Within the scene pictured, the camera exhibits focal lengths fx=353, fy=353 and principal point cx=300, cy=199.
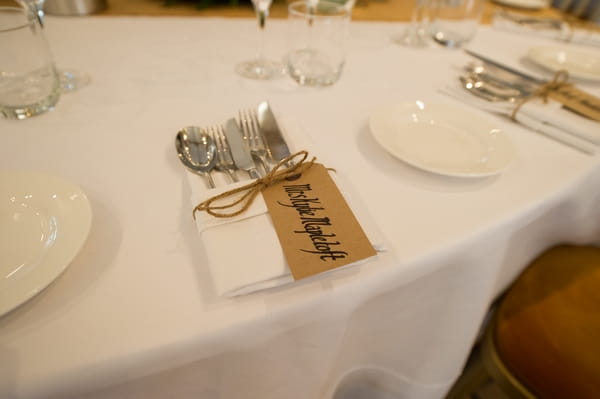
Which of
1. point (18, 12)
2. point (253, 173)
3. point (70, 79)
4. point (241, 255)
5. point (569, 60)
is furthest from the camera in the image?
point (569, 60)

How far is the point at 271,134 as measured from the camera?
50 cm

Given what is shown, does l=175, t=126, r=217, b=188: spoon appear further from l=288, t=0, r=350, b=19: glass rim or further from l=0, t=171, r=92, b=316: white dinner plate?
l=288, t=0, r=350, b=19: glass rim

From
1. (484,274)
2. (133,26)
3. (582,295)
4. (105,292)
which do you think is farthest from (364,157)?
(133,26)

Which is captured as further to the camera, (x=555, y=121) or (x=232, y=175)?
(x=555, y=121)

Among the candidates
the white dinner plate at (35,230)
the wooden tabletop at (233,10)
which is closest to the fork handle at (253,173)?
the white dinner plate at (35,230)

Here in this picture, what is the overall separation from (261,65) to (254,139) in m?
0.32

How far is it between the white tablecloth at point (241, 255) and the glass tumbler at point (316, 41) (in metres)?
0.04

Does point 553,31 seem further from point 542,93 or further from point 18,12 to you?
point 18,12

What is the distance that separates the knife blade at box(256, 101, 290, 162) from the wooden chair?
20.6 inches

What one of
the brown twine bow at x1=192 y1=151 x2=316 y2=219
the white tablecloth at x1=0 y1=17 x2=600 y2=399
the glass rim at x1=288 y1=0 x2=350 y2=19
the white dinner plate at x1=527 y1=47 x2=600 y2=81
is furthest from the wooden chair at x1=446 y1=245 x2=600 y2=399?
the glass rim at x1=288 y1=0 x2=350 y2=19

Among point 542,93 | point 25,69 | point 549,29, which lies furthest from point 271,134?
point 549,29

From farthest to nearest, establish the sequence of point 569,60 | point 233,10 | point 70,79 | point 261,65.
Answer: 1. point 233,10
2. point 569,60
3. point 261,65
4. point 70,79

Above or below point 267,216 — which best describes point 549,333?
below

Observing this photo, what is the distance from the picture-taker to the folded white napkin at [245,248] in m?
0.32
